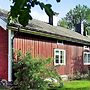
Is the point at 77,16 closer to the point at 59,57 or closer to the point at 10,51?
the point at 59,57

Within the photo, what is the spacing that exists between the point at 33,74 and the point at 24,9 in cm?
1156

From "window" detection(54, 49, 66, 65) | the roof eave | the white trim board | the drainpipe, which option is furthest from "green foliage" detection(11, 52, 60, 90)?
"window" detection(54, 49, 66, 65)

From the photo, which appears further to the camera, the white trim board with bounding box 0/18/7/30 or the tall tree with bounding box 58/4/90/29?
the tall tree with bounding box 58/4/90/29

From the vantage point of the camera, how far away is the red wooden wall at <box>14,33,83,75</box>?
1659cm

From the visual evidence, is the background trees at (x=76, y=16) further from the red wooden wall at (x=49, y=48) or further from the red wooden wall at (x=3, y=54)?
the red wooden wall at (x=3, y=54)

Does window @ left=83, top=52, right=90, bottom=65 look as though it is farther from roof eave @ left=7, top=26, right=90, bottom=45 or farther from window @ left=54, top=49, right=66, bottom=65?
window @ left=54, top=49, right=66, bottom=65

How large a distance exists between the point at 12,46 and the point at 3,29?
106 centimetres

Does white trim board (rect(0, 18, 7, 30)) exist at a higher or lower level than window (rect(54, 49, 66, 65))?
higher

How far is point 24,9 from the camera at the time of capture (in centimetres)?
234

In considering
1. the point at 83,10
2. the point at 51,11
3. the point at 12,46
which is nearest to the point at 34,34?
the point at 12,46

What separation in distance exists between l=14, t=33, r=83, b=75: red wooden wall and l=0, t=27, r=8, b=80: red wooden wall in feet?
2.09

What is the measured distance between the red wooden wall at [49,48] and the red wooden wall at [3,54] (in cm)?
64

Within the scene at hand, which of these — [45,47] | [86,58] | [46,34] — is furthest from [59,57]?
[86,58]

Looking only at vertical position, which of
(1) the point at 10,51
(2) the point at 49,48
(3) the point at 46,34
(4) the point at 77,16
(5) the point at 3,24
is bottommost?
(1) the point at 10,51
